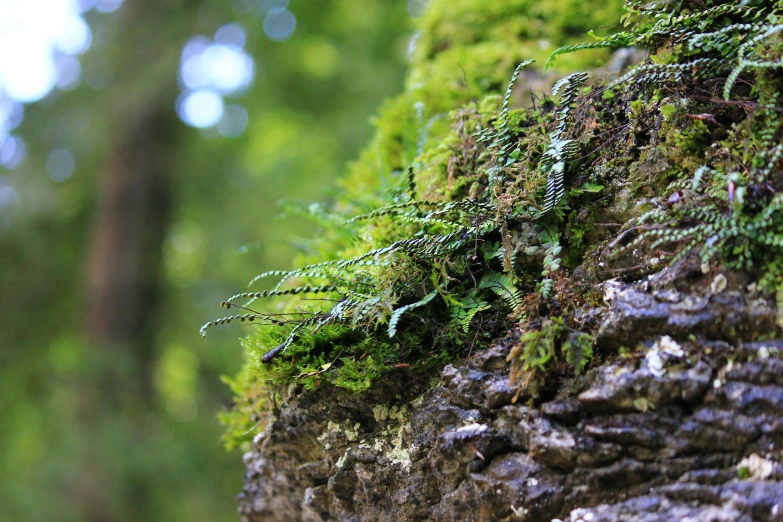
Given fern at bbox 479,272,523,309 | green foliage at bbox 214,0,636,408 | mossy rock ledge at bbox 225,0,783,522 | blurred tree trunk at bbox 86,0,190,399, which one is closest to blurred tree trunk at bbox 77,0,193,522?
blurred tree trunk at bbox 86,0,190,399

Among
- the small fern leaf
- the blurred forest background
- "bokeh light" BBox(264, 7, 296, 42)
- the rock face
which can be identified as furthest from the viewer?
"bokeh light" BBox(264, 7, 296, 42)

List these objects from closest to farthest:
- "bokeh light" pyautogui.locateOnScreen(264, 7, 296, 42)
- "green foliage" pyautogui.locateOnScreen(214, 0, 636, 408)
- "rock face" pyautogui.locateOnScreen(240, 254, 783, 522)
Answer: "rock face" pyautogui.locateOnScreen(240, 254, 783, 522), "green foliage" pyautogui.locateOnScreen(214, 0, 636, 408), "bokeh light" pyautogui.locateOnScreen(264, 7, 296, 42)

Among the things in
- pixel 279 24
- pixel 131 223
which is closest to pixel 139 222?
pixel 131 223

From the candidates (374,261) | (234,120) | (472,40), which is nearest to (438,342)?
(374,261)

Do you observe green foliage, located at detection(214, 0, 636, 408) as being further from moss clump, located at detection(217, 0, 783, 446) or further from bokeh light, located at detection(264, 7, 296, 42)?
bokeh light, located at detection(264, 7, 296, 42)

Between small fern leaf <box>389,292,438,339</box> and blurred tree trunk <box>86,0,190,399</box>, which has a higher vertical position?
blurred tree trunk <box>86,0,190,399</box>

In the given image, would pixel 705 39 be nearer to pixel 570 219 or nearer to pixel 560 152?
pixel 560 152

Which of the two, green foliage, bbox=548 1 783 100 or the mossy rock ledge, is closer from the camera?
the mossy rock ledge

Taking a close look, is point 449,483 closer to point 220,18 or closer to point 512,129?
point 512,129
